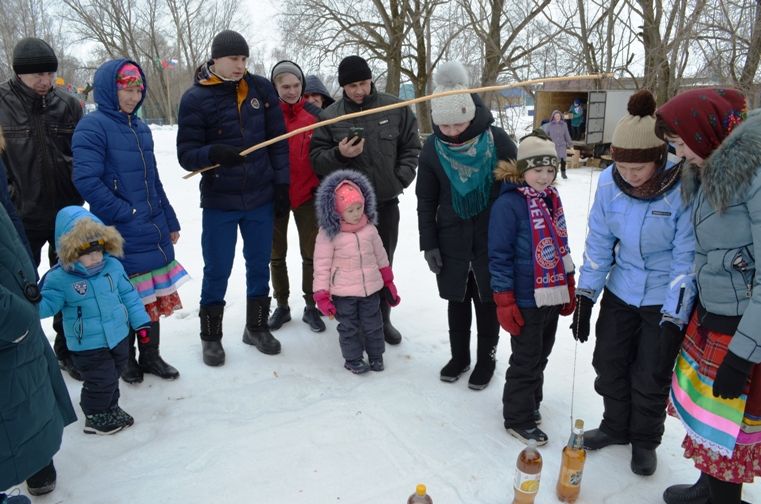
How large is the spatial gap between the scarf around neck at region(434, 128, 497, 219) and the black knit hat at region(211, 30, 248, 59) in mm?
1356

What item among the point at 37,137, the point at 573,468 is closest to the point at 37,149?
the point at 37,137

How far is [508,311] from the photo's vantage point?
114 inches

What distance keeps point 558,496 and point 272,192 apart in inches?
102

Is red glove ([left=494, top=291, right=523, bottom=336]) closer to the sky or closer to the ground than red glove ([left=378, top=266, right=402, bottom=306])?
closer to the sky

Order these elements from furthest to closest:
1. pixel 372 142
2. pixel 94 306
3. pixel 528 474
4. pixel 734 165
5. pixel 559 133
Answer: pixel 559 133, pixel 372 142, pixel 94 306, pixel 528 474, pixel 734 165

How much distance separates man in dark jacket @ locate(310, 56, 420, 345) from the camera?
3824mm

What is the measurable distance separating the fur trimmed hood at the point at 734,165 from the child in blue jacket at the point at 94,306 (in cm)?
282

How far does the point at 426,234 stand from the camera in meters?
3.51

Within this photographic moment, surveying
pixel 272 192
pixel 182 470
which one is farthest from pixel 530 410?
pixel 272 192

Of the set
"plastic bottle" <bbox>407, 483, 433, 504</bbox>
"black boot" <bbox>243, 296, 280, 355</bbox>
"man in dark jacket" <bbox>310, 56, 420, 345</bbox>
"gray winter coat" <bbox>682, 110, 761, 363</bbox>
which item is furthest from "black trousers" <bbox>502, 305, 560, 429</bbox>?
"black boot" <bbox>243, 296, 280, 355</bbox>

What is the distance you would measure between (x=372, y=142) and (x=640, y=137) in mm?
1952

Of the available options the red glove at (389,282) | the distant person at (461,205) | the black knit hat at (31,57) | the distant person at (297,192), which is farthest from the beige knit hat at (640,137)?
the black knit hat at (31,57)

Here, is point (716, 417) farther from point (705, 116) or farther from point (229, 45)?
point (229, 45)

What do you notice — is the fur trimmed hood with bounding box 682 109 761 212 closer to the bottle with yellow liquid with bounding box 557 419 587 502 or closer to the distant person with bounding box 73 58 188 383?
the bottle with yellow liquid with bounding box 557 419 587 502
